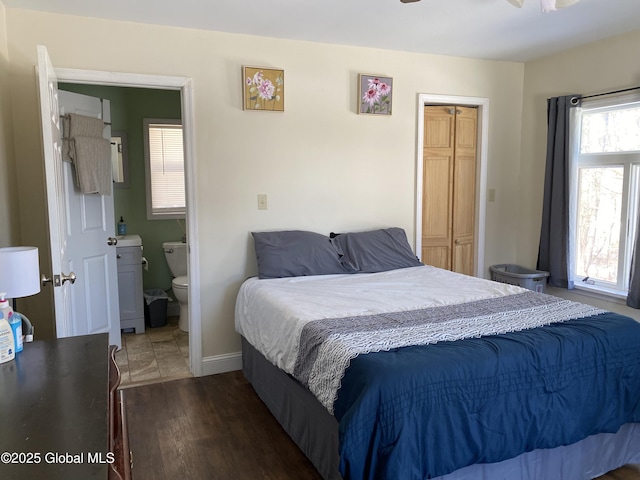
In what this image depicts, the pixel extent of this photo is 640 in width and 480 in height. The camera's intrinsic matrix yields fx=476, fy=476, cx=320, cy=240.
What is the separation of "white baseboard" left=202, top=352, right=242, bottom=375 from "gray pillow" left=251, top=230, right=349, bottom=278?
0.72 meters

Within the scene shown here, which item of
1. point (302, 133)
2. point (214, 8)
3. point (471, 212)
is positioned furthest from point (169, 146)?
point (471, 212)

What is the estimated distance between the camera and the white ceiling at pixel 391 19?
9.29 feet

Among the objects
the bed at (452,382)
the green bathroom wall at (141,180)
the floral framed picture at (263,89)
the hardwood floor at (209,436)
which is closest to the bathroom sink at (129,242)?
the green bathroom wall at (141,180)

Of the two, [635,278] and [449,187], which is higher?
[449,187]

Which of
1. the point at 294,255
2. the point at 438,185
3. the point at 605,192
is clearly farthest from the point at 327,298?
the point at 605,192

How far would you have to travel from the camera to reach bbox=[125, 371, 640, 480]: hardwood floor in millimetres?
2340

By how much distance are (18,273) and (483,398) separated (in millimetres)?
1874

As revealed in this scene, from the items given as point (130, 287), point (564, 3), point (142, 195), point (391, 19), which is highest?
point (391, 19)

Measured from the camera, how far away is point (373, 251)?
3.64 metres

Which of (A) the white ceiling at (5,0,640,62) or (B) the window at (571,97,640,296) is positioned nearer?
(A) the white ceiling at (5,0,640,62)

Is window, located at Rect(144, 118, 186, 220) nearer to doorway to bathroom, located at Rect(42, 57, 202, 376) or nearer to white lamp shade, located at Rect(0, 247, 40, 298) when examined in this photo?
doorway to bathroom, located at Rect(42, 57, 202, 376)

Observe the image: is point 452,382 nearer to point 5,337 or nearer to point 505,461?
point 505,461

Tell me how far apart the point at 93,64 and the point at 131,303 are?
2248 millimetres

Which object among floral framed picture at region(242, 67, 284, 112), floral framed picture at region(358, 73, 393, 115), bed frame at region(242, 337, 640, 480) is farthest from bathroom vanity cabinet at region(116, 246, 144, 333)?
floral framed picture at region(358, 73, 393, 115)
